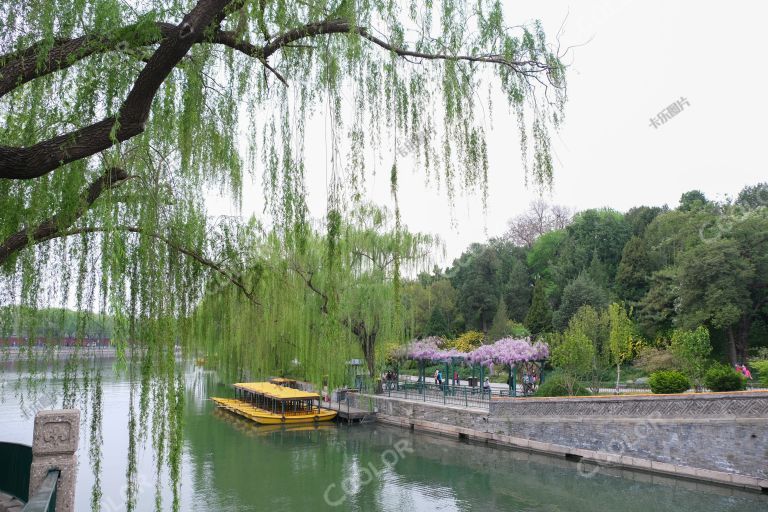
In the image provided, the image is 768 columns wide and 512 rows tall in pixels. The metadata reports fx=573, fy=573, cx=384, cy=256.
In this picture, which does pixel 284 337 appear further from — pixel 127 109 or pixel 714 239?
pixel 714 239

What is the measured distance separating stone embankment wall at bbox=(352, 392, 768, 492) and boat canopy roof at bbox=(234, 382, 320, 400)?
251 inches

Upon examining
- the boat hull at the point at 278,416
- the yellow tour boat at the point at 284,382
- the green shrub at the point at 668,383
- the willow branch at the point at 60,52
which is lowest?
the boat hull at the point at 278,416

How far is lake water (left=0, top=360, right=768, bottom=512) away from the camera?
1113cm

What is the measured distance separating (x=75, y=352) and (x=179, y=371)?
94 cm

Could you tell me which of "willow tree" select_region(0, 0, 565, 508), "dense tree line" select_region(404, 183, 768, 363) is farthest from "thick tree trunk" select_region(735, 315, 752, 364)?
"willow tree" select_region(0, 0, 565, 508)

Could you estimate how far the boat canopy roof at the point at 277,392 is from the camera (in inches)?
853

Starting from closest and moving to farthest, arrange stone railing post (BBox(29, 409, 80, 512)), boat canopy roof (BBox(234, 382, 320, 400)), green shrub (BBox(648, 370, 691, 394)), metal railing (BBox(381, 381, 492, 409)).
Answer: stone railing post (BBox(29, 409, 80, 512))
green shrub (BBox(648, 370, 691, 394))
metal railing (BBox(381, 381, 492, 409))
boat canopy roof (BBox(234, 382, 320, 400))

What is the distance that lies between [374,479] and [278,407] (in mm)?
10560

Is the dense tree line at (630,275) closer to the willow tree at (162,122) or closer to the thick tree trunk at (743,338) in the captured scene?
the thick tree trunk at (743,338)

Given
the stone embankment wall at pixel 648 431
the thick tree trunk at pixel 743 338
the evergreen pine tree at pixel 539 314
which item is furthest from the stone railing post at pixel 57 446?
the evergreen pine tree at pixel 539 314

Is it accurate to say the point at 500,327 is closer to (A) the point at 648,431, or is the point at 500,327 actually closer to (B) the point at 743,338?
(B) the point at 743,338

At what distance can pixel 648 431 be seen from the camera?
13.6m
